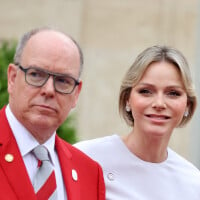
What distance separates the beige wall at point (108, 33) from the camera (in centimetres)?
955

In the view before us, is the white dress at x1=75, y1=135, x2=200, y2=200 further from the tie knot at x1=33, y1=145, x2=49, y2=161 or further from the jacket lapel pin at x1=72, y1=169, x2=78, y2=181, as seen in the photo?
the tie knot at x1=33, y1=145, x2=49, y2=161

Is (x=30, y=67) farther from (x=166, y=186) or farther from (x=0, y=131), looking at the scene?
(x=166, y=186)

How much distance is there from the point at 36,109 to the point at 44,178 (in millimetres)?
339

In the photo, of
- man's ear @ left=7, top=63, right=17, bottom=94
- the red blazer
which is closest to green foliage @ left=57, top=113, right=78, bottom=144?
the red blazer

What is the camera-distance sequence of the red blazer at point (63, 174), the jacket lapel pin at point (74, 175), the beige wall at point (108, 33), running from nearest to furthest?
the red blazer at point (63, 174) → the jacket lapel pin at point (74, 175) → the beige wall at point (108, 33)

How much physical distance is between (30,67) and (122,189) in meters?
1.32

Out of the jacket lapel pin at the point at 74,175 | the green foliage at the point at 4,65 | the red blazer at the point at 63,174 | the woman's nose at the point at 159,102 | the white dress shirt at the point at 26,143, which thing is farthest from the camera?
the green foliage at the point at 4,65

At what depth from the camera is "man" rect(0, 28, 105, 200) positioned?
11.0 feet

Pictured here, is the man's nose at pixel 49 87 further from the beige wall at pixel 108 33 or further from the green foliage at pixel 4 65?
the beige wall at pixel 108 33

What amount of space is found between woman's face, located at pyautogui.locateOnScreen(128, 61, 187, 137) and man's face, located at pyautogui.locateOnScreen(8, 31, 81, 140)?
2.95 feet

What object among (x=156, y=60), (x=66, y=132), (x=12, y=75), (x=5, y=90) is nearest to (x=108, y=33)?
(x=66, y=132)

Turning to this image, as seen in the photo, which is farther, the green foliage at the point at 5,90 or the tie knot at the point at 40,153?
the green foliage at the point at 5,90

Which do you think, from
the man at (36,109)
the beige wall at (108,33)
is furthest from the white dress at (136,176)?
the beige wall at (108,33)

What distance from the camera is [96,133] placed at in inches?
377
